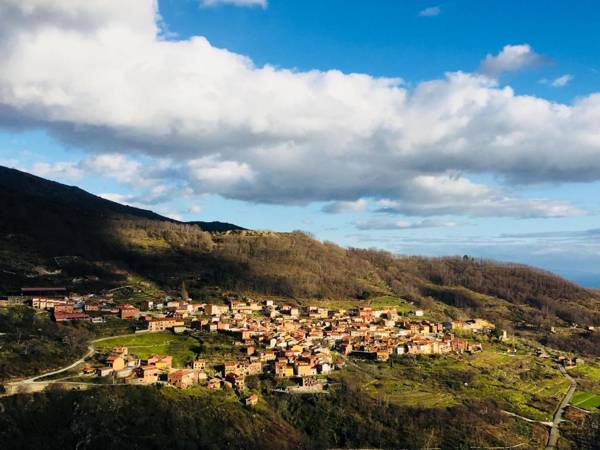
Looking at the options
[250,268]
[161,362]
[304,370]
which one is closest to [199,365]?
[161,362]

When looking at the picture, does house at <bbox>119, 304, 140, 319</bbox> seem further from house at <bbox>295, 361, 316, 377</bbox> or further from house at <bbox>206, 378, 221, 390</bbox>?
house at <bbox>206, 378, 221, 390</bbox>

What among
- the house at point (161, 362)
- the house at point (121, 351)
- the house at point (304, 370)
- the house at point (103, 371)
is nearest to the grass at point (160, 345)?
the house at point (161, 362)

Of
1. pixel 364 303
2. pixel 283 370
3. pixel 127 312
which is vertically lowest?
pixel 283 370

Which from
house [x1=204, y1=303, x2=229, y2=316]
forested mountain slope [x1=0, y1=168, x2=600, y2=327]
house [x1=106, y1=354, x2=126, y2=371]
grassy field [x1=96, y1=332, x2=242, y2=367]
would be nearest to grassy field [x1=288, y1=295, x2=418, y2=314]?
forested mountain slope [x1=0, y1=168, x2=600, y2=327]

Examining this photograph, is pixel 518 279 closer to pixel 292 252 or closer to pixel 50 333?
pixel 292 252

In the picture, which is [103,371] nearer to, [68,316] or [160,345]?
[160,345]

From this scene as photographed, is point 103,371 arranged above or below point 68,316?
below

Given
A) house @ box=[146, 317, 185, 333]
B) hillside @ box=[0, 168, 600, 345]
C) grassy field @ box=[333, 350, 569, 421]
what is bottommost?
grassy field @ box=[333, 350, 569, 421]
